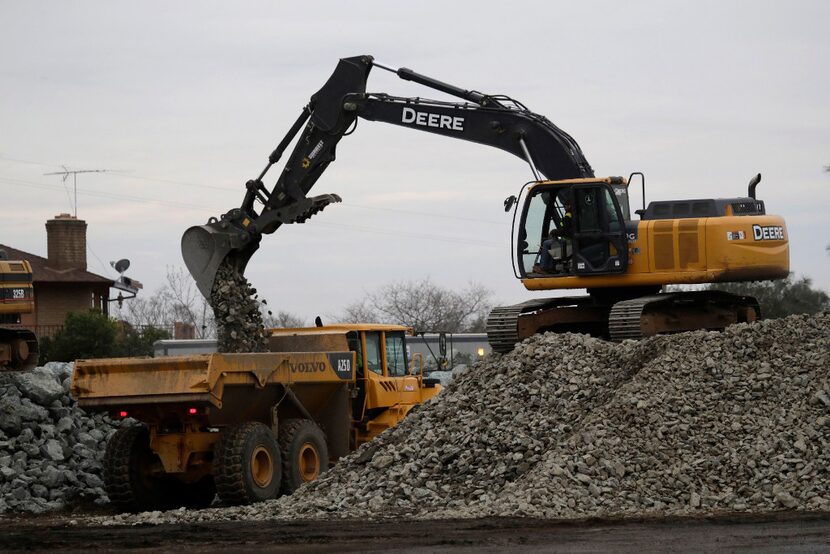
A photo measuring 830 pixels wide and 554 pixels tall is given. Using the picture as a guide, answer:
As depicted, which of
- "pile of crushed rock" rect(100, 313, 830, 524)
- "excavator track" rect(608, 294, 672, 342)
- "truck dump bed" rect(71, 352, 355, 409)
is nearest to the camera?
"pile of crushed rock" rect(100, 313, 830, 524)

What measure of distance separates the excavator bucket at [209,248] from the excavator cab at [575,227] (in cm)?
411

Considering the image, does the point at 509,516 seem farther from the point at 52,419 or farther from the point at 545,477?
the point at 52,419

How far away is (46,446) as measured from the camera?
18984mm

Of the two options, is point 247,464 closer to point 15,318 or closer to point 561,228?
point 561,228

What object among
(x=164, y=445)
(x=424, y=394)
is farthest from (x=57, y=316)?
(x=164, y=445)

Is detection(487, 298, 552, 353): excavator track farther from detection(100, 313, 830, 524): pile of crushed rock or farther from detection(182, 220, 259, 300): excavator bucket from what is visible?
detection(182, 220, 259, 300): excavator bucket

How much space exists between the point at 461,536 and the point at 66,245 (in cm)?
3371

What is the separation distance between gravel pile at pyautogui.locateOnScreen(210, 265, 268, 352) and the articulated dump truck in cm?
139

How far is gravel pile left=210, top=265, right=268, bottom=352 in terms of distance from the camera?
61.3ft

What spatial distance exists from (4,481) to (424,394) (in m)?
6.43

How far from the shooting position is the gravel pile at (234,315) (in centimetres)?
1869

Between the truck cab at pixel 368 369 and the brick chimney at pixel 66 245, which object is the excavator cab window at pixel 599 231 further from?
the brick chimney at pixel 66 245

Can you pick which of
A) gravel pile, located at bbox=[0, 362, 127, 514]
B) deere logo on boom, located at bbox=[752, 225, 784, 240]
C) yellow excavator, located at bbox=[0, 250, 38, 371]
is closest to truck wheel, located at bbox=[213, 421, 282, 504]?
gravel pile, located at bbox=[0, 362, 127, 514]

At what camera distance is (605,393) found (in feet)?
49.4
